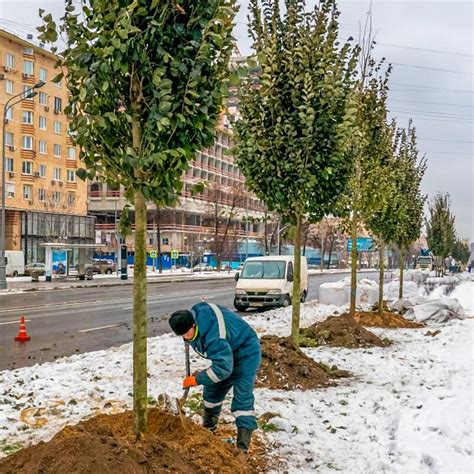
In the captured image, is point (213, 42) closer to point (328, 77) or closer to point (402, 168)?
point (328, 77)

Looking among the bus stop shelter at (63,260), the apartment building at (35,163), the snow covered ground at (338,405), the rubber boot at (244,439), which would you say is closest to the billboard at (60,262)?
the bus stop shelter at (63,260)

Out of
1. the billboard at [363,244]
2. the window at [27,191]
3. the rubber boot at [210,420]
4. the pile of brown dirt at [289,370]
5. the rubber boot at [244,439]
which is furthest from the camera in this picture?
the window at [27,191]

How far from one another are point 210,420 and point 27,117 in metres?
54.4

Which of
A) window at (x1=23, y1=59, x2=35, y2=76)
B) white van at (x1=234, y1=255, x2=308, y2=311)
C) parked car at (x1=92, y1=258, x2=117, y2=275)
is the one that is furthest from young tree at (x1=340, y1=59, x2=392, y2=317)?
window at (x1=23, y1=59, x2=35, y2=76)

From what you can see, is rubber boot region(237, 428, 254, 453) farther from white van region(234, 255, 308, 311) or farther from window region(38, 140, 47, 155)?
window region(38, 140, 47, 155)

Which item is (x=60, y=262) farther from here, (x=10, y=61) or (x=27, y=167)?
(x=10, y=61)

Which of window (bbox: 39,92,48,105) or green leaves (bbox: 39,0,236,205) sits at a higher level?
window (bbox: 39,92,48,105)

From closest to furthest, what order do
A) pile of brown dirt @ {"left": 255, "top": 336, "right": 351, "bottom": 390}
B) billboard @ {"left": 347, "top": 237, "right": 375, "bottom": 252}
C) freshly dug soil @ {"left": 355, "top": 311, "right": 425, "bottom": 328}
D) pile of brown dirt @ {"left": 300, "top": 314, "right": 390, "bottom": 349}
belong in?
pile of brown dirt @ {"left": 255, "top": 336, "right": 351, "bottom": 390}
pile of brown dirt @ {"left": 300, "top": 314, "right": 390, "bottom": 349}
freshly dug soil @ {"left": 355, "top": 311, "right": 425, "bottom": 328}
billboard @ {"left": 347, "top": 237, "right": 375, "bottom": 252}

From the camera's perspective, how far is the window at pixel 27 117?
54375mm

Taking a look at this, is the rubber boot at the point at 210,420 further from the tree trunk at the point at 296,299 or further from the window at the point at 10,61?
the window at the point at 10,61

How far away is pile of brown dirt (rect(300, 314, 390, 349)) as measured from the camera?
1132 centimetres

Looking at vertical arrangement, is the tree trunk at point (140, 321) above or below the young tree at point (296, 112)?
below

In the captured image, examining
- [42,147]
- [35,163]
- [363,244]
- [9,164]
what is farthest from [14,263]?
Result: [363,244]

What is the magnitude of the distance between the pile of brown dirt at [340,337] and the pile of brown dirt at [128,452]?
6.40m
